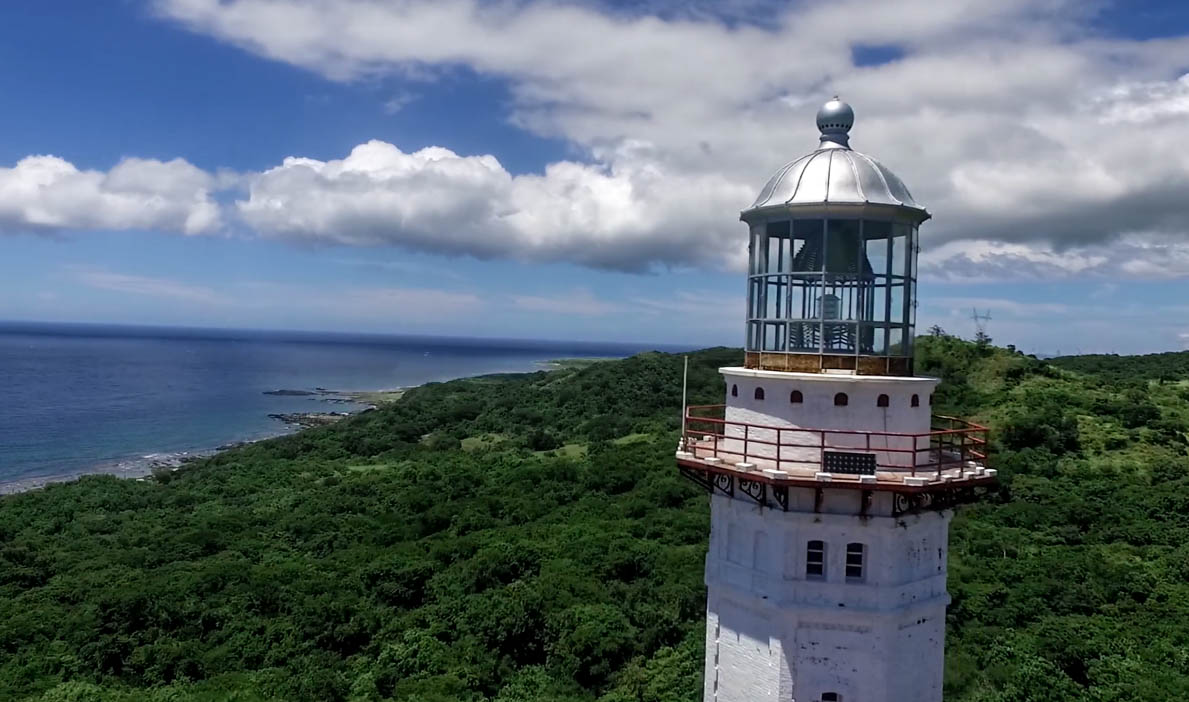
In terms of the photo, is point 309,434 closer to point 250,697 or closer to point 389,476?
point 389,476

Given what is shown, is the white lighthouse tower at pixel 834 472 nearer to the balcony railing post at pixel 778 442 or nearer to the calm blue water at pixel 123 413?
the balcony railing post at pixel 778 442

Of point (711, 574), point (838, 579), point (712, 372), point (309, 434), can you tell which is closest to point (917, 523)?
point (838, 579)

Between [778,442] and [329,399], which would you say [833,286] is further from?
[329,399]

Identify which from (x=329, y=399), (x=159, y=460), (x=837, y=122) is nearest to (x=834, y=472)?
(x=837, y=122)

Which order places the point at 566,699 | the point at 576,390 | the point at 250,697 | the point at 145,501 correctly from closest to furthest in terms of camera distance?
1. the point at 250,697
2. the point at 566,699
3. the point at 145,501
4. the point at 576,390

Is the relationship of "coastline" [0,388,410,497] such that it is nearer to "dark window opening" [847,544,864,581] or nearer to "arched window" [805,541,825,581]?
"arched window" [805,541,825,581]

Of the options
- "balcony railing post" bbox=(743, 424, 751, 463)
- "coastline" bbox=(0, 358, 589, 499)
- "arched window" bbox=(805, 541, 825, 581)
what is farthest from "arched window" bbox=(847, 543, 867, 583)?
"coastline" bbox=(0, 358, 589, 499)
